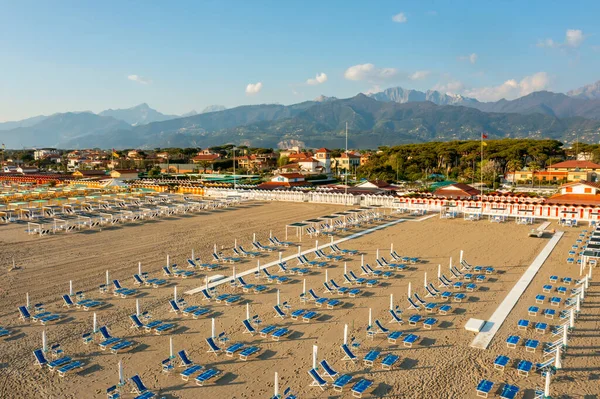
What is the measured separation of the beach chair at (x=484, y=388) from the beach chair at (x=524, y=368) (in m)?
1.11

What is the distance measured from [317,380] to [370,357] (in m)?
1.71

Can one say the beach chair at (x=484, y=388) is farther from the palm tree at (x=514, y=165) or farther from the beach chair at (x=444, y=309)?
the palm tree at (x=514, y=165)

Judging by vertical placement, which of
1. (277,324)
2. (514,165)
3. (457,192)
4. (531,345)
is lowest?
(277,324)

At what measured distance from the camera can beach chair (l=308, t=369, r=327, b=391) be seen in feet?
30.3

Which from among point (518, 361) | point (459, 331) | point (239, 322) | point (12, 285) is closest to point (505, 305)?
point (459, 331)

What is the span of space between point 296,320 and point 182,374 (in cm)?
426

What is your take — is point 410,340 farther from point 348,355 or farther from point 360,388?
point 360,388

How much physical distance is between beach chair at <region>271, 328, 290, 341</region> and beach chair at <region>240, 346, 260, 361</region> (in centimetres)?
72

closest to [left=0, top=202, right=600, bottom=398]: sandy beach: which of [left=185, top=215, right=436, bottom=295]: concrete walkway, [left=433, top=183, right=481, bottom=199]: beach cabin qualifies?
[left=185, top=215, right=436, bottom=295]: concrete walkway

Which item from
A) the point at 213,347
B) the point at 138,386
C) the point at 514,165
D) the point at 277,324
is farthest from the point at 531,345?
the point at 514,165

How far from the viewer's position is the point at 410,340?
11.3 m

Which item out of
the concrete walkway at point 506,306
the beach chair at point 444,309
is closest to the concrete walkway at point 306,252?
the beach chair at point 444,309

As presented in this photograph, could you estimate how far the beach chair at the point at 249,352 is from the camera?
10609 millimetres

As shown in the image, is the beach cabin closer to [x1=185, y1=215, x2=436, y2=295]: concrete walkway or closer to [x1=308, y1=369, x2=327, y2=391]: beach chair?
[x1=185, y1=215, x2=436, y2=295]: concrete walkway
